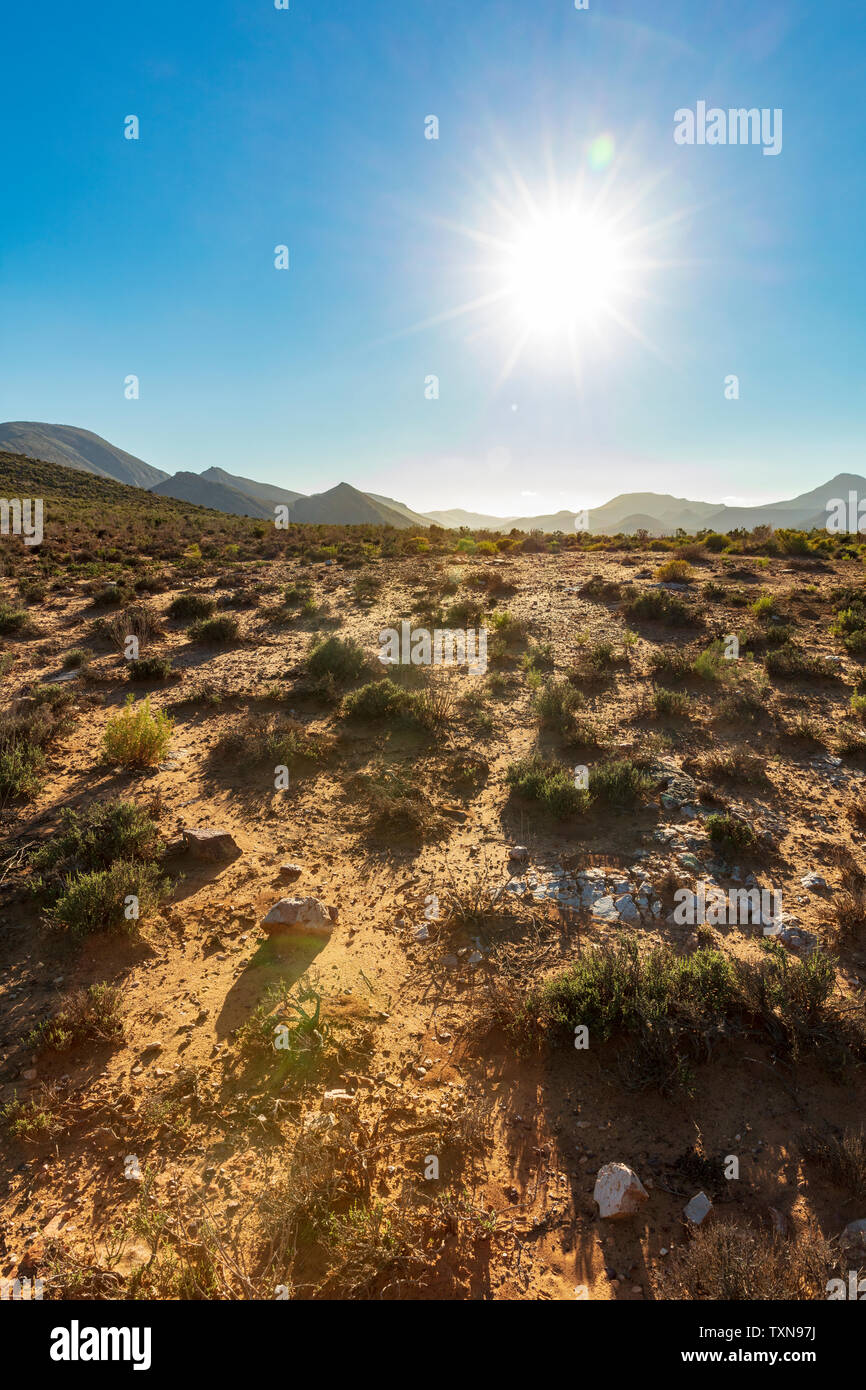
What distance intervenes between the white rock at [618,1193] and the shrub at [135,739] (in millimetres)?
6564

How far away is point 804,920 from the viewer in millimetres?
4832

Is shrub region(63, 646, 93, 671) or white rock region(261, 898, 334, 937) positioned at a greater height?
shrub region(63, 646, 93, 671)

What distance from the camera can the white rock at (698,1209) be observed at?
2.87 m

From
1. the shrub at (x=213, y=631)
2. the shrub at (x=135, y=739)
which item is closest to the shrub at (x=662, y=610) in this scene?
the shrub at (x=213, y=631)

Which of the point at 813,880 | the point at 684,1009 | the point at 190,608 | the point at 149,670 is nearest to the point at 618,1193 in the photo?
the point at 684,1009

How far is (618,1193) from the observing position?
2.89 metres

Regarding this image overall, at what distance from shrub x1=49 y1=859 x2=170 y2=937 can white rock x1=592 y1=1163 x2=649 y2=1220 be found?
392 centimetres

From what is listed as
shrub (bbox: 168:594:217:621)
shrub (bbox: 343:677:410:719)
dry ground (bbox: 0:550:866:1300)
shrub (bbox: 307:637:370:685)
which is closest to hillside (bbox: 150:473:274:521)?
shrub (bbox: 168:594:217:621)

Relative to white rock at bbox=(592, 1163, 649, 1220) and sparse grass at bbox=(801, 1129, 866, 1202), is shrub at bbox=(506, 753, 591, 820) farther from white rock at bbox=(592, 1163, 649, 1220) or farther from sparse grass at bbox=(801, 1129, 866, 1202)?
white rock at bbox=(592, 1163, 649, 1220)

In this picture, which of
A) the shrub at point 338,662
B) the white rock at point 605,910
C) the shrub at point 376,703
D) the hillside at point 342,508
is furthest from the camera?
the hillside at point 342,508

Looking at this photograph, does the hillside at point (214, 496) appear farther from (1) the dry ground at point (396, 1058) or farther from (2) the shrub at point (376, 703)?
(1) the dry ground at point (396, 1058)

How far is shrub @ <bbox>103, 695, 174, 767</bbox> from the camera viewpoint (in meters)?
7.00

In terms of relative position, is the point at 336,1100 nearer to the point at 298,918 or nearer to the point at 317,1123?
the point at 317,1123
